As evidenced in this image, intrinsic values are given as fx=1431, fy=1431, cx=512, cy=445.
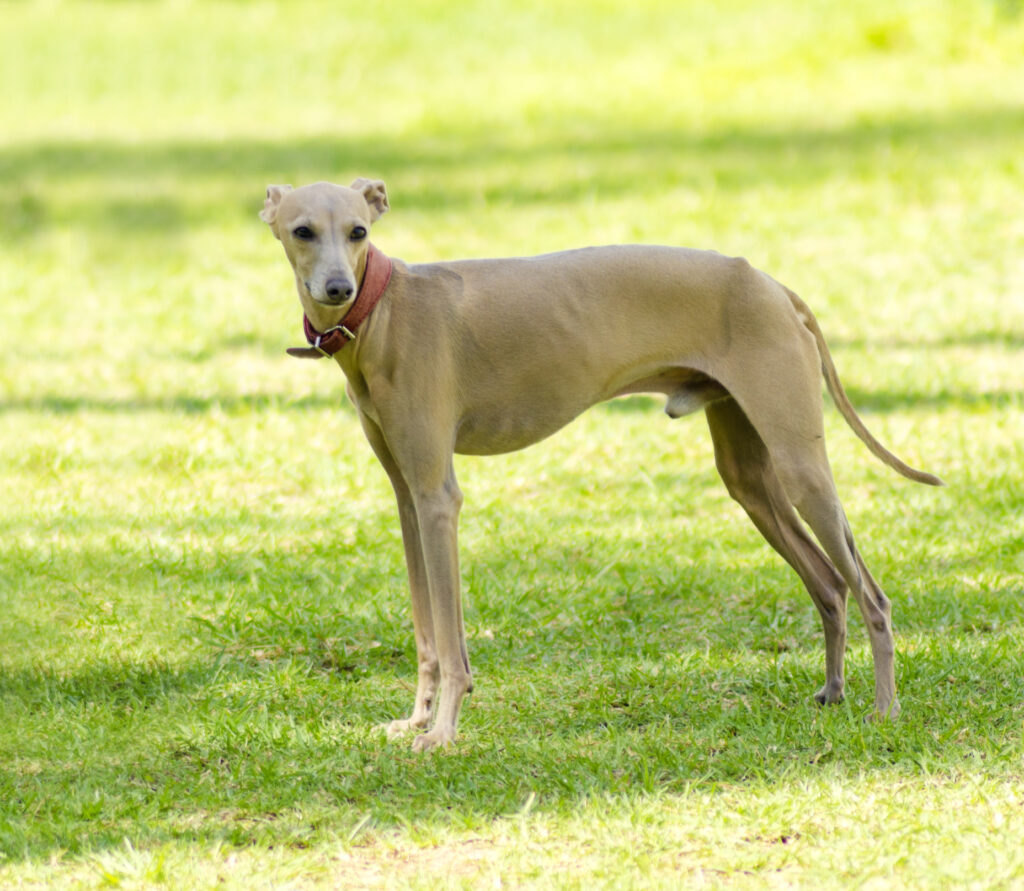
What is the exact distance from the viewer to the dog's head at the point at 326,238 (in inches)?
174

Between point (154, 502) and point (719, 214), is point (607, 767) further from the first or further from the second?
point (719, 214)

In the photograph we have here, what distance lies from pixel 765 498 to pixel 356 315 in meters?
1.67

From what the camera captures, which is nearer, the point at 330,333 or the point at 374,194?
the point at 330,333

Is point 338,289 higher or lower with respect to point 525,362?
higher

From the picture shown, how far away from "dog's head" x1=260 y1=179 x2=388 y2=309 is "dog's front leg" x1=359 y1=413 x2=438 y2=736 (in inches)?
24.6

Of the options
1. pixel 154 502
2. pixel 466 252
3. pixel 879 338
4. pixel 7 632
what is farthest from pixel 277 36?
pixel 7 632

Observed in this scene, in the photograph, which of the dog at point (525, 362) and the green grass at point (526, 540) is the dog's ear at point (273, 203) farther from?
the green grass at point (526, 540)

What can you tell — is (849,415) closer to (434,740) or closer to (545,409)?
(545,409)

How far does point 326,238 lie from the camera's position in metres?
4.49

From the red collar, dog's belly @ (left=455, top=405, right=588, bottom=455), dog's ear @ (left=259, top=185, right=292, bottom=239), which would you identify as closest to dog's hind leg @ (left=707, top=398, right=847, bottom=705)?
dog's belly @ (left=455, top=405, right=588, bottom=455)

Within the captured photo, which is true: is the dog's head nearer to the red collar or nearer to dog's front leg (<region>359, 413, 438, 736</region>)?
the red collar

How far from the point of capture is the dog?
185 inches

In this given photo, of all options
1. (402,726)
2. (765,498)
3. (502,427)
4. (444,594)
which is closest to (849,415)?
(765,498)

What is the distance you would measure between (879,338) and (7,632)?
20.7 ft
